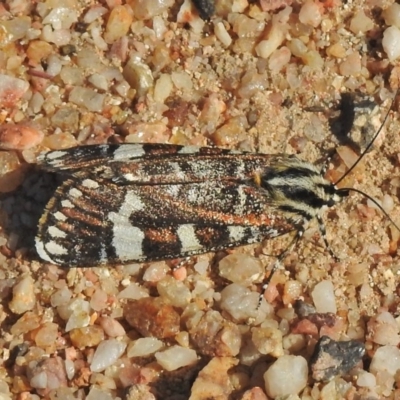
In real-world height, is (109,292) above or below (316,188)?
below

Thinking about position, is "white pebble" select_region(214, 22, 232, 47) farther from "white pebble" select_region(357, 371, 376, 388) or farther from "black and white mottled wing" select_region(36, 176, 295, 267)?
"white pebble" select_region(357, 371, 376, 388)

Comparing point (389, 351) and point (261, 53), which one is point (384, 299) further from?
point (261, 53)

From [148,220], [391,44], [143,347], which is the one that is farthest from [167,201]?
[391,44]

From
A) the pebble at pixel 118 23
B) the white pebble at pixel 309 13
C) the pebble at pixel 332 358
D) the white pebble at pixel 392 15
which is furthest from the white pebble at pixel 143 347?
the white pebble at pixel 392 15

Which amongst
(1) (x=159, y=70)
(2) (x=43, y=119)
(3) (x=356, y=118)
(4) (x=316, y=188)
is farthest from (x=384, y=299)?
(2) (x=43, y=119)

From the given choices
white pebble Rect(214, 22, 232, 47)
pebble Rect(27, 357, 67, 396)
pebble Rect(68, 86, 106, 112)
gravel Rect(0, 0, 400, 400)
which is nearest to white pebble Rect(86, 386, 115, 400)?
gravel Rect(0, 0, 400, 400)

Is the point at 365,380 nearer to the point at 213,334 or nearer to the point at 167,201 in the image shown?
the point at 213,334

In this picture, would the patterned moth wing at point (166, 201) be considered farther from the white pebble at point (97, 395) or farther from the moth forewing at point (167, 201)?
the white pebble at point (97, 395)
